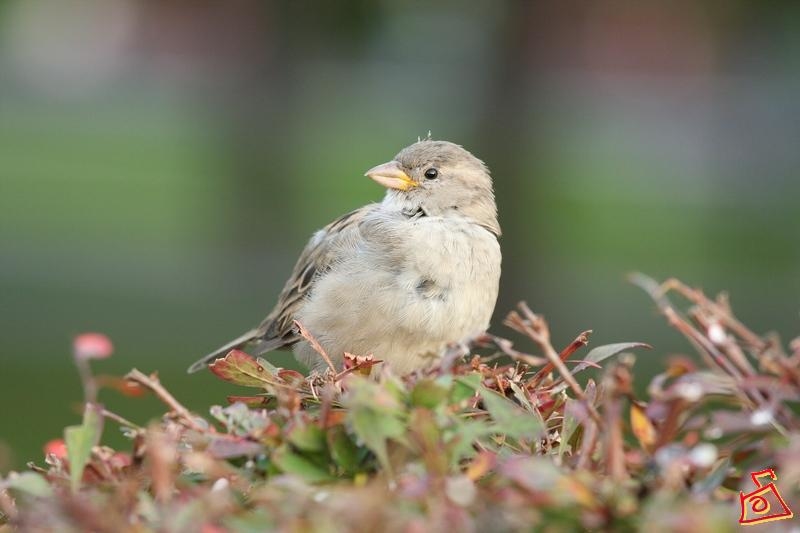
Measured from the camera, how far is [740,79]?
24.8 meters

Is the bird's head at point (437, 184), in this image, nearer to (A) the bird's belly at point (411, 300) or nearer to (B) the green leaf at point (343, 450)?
(A) the bird's belly at point (411, 300)

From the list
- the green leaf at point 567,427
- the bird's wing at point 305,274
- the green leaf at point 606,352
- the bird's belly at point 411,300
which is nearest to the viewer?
the green leaf at point 567,427

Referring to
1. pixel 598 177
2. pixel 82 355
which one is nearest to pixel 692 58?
pixel 598 177

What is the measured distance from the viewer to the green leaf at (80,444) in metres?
1.96

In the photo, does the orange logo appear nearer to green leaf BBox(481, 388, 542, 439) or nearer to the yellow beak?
green leaf BBox(481, 388, 542, 439)

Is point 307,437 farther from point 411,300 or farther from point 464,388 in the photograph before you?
point 411,300

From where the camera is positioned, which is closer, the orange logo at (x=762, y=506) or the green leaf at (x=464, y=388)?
the orange logo at (x=762, y=506)

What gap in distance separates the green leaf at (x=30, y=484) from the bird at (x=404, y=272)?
78.5 inches

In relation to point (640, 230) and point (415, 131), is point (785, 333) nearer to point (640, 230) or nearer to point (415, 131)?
point (640, 230)

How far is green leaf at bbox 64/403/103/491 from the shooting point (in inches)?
77.3

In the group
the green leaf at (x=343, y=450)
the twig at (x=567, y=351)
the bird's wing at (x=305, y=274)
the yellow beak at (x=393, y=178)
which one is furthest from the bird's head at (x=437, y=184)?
the green leaf at (x=343, y=450)

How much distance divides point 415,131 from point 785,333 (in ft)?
45.3

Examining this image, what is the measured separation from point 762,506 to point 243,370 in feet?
3.29

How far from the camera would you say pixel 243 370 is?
234 centimetres
